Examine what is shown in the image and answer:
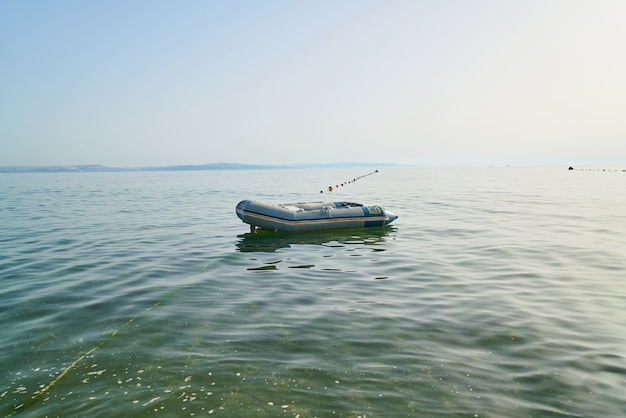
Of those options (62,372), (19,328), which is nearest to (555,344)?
(62,372)

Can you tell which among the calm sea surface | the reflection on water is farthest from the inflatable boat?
the calm sea surface

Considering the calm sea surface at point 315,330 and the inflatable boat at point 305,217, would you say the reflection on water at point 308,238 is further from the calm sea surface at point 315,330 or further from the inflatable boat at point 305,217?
the calm sea surface at point 315,330

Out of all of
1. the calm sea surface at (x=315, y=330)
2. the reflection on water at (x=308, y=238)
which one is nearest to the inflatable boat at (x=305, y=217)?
the reflection on water at (x=308, y=238)

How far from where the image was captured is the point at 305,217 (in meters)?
16.3

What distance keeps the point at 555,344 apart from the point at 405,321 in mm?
2233

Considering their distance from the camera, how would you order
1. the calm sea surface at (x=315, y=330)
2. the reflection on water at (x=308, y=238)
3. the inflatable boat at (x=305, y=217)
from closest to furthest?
1. the calm sea surface at (x=315, y=330)
2. the reflection on water at (x=308, y=238)
3. the inflatable boat at (x=305, y=217)

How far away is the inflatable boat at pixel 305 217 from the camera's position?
1606cm

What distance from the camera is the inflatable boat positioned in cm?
1606

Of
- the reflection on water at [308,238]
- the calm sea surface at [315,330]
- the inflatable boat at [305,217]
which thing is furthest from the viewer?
the inflatable boat at [305,217]

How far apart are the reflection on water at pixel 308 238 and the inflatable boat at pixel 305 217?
0.32 metres

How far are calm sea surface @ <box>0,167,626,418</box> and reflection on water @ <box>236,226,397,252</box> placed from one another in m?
0.72

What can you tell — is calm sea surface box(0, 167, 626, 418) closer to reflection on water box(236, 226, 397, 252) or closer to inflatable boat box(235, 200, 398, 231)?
reflection on water box(236, 226, 397, 252)

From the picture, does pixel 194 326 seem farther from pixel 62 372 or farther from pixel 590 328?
pixel 590 328

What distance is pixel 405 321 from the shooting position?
23.0 ft
